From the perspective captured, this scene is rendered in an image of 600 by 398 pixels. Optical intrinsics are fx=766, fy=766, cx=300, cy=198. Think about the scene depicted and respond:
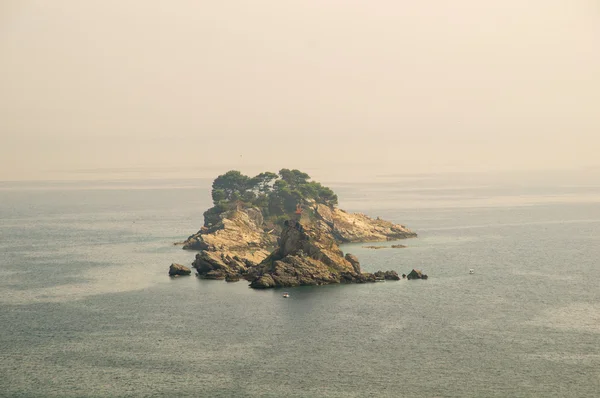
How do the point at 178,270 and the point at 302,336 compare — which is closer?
the point at 302,336

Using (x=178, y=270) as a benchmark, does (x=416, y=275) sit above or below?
above

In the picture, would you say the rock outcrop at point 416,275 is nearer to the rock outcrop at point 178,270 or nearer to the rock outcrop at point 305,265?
the rock outcrop at point 305,265

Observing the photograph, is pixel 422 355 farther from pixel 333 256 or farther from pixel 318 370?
pixel 333 256

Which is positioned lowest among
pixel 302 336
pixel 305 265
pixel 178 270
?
pixel 302 336

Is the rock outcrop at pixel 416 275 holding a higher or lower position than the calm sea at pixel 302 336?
higher

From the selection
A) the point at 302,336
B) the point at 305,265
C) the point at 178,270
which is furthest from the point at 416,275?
the point at 178,270

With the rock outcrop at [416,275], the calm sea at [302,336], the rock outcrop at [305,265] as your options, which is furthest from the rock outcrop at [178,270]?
the rock outcrop at [416,275]

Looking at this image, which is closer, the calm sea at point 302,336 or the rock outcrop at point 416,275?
the calm sea at point 302,336

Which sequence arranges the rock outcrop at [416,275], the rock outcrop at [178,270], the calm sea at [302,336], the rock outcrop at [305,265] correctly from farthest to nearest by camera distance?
the rock outcrop at [178,270] → the rock outcrop at [416,275] → the rock outcrop at [305,265] → the calm sea at [302,336]

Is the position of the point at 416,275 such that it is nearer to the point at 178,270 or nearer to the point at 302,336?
the point at 302,336

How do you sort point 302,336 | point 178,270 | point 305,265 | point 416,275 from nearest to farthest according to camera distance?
point 302,336
point 305,265
point 416,275
point 178,270

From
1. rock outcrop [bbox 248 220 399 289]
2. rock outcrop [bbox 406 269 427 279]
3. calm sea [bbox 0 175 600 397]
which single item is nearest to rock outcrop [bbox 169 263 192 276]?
calm sea [bbox 0 175 600 397]

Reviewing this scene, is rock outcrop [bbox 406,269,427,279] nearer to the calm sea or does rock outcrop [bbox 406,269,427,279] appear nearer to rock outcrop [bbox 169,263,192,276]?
the calm sea

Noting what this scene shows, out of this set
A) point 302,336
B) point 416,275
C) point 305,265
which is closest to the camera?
point 302,336
